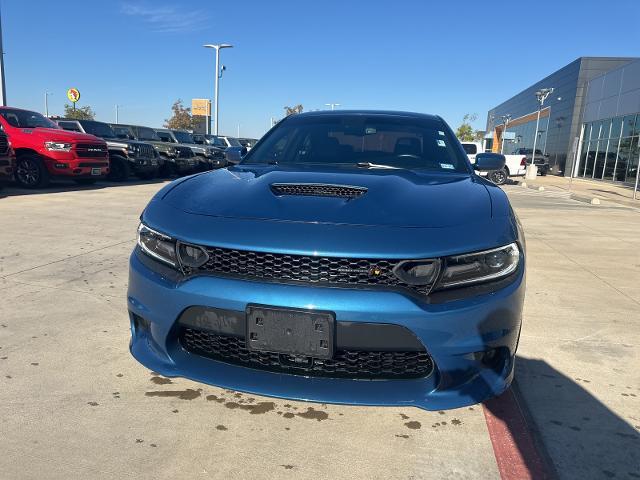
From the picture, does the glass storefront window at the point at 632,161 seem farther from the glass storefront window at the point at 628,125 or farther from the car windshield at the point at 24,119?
the car windshield at the point at 24,119

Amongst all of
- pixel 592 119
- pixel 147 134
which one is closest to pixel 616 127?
pixel 592 119

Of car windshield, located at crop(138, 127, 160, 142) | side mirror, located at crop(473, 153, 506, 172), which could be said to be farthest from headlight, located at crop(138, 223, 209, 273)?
car windshield, located at crop(138, 127, 160, 142)

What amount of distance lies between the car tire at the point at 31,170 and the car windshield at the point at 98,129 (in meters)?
3.42

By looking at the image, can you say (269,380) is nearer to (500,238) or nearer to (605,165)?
(500,238)

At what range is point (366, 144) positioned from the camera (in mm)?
3305

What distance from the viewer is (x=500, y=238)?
197 cm

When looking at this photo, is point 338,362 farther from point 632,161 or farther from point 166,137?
point 632,161

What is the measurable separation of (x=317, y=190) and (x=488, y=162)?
2.05 meters

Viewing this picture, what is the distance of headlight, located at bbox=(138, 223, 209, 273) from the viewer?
1.97 meters

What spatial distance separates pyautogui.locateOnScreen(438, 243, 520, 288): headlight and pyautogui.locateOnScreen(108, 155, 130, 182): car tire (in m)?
14.1

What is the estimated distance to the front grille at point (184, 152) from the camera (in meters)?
16.8

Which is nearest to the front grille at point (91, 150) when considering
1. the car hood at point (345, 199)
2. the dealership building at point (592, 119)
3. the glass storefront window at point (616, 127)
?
the car hood at point (345, 199)

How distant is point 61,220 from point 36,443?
6.08m

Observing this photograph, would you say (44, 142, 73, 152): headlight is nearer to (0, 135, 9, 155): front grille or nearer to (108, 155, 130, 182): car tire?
(0, 135, 9, 155): front grille
